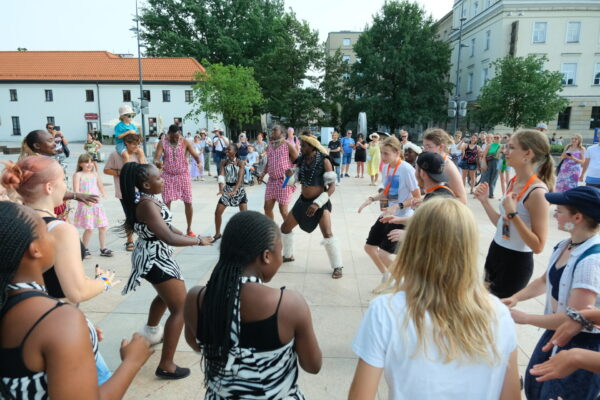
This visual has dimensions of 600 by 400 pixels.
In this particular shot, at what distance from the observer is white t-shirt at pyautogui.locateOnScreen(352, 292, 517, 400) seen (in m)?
1.33

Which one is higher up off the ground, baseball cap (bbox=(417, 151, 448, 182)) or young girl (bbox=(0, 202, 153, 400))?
→ baseball cap (bbox=(417, 151, 448, 182))

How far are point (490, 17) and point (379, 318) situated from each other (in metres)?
47.5

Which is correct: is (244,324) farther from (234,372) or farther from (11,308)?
(11,308)

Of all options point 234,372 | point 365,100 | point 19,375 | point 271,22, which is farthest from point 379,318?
point 271,22

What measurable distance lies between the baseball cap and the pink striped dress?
4.53m

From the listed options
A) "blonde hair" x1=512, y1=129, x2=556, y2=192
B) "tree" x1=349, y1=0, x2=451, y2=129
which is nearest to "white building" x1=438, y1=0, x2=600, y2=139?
"tree" x1=349, y1=0, x2=451, y2=129

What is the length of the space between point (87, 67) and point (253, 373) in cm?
5418

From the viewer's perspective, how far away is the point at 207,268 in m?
5.66

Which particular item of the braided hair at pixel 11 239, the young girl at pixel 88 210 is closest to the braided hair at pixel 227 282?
the braided hair at pixel 11 239

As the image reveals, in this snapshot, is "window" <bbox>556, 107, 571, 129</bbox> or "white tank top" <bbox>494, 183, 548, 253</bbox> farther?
"window" <bbox>556, 107, 571, 129</bbox>

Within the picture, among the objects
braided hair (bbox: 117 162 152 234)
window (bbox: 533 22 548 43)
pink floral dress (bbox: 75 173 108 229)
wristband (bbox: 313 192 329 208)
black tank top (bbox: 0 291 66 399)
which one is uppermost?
window (bbox: 533 22 548 43)

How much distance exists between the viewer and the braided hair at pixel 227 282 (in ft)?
5.17

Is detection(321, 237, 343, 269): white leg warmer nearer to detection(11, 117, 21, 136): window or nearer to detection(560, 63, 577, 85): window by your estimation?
detection(560, 63, 577, 85): window

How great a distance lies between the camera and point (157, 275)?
9.68 ft
